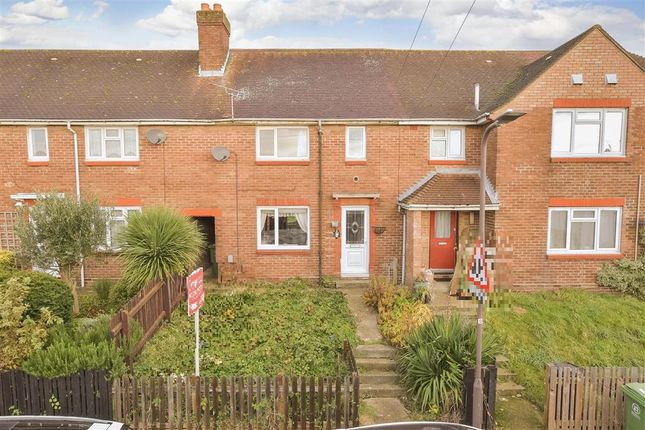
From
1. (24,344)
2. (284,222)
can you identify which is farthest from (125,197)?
(24,344)

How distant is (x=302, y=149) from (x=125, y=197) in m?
6.02

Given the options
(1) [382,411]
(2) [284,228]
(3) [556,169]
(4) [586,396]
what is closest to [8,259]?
(2) [284,228]

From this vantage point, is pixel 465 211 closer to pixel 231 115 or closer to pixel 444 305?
pixel 444 305

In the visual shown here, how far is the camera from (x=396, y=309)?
10.9 meters

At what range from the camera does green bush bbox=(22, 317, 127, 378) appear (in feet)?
23.8

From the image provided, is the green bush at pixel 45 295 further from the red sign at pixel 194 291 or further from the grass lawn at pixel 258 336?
the red sign at pixel 194 291

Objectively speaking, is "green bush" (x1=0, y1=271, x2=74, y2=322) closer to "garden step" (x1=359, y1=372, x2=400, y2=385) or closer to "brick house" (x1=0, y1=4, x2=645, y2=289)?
"brick house" (x1=0, y1=4, x2=645, y2=289)

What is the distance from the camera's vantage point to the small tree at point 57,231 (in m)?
10.9

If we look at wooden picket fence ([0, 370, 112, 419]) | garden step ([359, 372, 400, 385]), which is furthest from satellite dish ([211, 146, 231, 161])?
garden step ([359, 372, 400, 385])

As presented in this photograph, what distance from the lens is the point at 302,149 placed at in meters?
14.6

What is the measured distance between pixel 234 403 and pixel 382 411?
8.70ft

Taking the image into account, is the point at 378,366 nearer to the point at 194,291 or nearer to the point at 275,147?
the point at 194,291

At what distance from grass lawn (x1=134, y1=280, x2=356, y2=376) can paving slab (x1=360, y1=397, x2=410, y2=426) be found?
0.84m

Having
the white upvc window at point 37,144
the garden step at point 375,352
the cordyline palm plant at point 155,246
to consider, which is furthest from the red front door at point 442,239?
the white upvc window at point 37,144
